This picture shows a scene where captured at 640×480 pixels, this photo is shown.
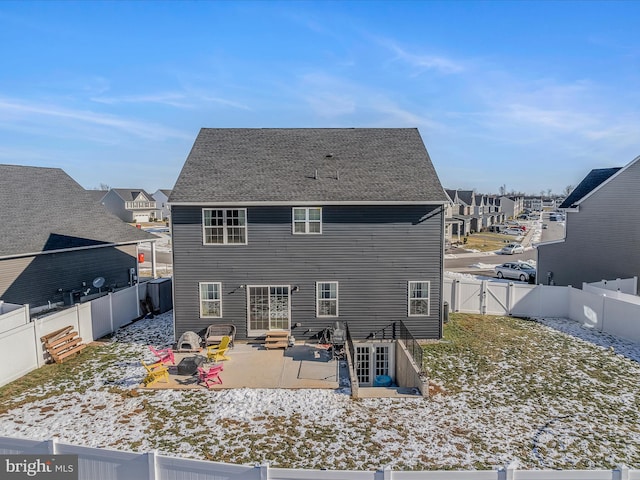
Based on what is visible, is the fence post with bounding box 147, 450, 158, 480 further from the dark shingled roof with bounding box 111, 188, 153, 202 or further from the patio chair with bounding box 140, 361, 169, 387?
the dark shingled roof with bounding box 111, 188, 153, 202

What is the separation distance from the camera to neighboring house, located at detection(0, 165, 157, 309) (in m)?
17.4

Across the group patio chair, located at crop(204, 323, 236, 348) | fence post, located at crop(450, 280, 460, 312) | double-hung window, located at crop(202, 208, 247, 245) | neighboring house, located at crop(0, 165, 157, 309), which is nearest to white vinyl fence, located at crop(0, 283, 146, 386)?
neighboring house, located at crop(0, 165, 157, 309)

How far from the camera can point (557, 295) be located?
1831 centimetres

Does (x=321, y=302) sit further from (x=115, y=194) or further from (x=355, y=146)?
(x=115, y=194)

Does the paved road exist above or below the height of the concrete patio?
above

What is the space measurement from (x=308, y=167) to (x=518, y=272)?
21006 mm

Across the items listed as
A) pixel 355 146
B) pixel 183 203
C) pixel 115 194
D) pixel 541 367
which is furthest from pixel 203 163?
pixel 115 194

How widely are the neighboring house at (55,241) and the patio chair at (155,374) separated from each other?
971cm

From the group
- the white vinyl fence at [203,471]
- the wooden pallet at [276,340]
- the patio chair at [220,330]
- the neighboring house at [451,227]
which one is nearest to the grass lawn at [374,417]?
the white vinyl fence at [203,471]

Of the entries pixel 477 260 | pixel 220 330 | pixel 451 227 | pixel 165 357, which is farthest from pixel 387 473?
pixel 451 227

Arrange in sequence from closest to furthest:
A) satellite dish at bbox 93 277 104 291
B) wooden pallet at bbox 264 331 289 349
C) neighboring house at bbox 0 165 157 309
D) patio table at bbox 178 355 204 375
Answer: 1. patio table at bbox 178 355 204 375
2. wooden pallet at bbox 264 331 289 349
3. neighboring house at bbox 0 165 157 309
4. satellite dish at bbox 93 277 104 291

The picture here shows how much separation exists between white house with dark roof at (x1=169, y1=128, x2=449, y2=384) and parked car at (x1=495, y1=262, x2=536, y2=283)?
17458mm

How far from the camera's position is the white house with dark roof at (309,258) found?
14703 millimetres

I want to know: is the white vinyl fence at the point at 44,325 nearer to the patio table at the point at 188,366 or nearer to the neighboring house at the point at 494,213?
the patio table at the point at 188,366
